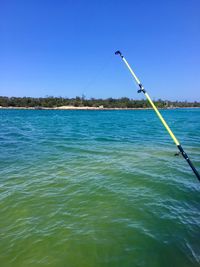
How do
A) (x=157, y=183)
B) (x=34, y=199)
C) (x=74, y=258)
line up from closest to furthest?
(x=74, y=258)
(x=34, y=199)
(x=157, y=183)

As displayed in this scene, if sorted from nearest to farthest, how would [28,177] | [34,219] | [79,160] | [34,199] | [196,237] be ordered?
[196,237] < [34,219] < [34,199] < [28,177] < [79,160]

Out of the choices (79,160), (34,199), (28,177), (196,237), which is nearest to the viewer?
(196,237)

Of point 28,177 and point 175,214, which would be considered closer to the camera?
point 175,214

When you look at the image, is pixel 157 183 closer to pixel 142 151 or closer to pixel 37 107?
pixel 142 151

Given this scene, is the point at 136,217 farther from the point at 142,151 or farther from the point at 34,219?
the point at 142,151

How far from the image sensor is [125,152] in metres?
17.3

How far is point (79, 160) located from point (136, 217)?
7283mm

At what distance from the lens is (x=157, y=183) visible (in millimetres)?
10703

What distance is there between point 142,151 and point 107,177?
671 centimetres

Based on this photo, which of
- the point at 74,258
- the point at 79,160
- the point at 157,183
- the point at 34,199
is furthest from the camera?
the point at 79,160

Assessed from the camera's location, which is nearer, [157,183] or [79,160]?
[157,183]

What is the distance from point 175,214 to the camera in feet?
25.8

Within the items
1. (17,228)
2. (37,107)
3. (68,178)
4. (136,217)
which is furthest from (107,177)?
(37,107)

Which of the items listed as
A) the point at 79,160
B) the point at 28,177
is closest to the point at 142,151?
the point at 79,160
